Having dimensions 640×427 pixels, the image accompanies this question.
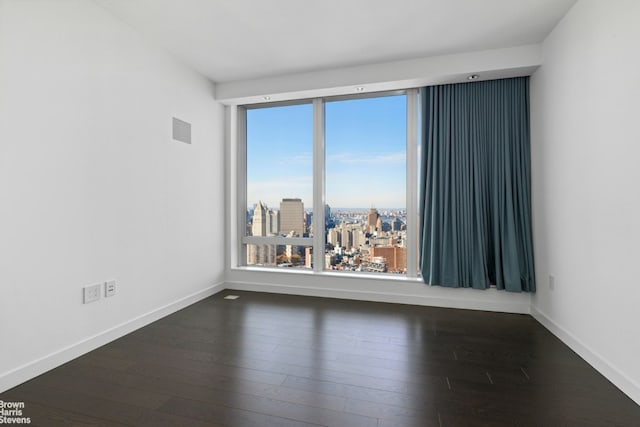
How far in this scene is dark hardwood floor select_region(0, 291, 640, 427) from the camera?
63.9 inches

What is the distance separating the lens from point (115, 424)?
156 cm

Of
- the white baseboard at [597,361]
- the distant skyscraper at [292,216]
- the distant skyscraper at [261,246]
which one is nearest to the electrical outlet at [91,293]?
the distant skyscraper at [261,246]

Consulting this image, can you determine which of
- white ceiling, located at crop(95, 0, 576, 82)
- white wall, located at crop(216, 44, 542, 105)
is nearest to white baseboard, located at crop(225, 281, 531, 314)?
white wall, located at crop(216, 44, 542, 105)

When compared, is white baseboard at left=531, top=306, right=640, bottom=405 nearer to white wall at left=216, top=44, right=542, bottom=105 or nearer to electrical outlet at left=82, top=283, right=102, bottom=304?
white wall at left=216, top=44, right=542, bottom=105

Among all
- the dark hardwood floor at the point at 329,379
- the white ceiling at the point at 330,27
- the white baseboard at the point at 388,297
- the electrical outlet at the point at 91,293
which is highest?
the white ceiling at the point at 330,27

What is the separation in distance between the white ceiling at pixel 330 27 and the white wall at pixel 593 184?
44 cm

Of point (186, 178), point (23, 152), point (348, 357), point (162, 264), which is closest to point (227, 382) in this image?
point (348, 357)

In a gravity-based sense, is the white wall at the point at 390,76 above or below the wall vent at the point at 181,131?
above

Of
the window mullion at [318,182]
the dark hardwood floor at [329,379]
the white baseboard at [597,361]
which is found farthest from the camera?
the window mullion at [318,182]

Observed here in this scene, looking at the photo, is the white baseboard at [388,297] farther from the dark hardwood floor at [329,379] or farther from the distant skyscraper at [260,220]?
the distant skyscraper at [260,220]

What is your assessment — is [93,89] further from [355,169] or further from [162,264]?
[355,169]

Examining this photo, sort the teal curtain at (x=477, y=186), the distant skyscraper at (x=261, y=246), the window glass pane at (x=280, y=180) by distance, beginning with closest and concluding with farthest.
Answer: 1. the teal curtain at (x=477, y=186)
2. the window glass pane at (x=280, y=180)
3. the distant skyscraper at (x=261, y=246)

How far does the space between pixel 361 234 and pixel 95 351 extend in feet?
9.19

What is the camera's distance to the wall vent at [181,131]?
3266 mm
